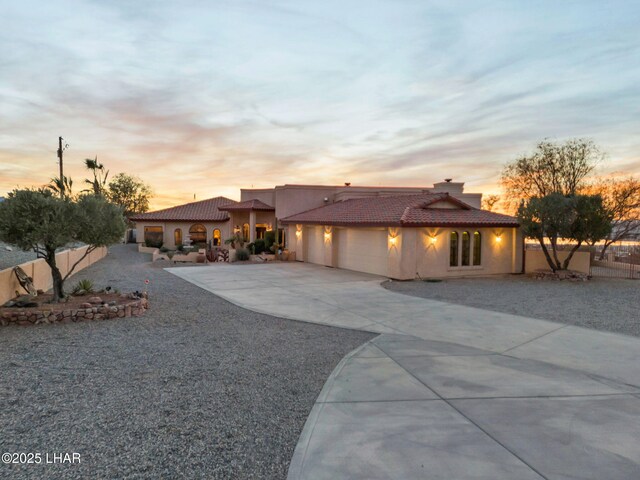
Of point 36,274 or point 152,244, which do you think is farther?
point 152,244

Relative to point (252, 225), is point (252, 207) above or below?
above

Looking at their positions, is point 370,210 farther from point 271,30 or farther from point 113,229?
point 113,229

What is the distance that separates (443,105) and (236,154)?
51.2 feet

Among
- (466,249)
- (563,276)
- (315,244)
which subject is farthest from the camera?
(315,244)

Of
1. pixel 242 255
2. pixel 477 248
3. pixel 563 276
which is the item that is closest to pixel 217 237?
pixel 242 255

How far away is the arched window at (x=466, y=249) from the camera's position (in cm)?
1889

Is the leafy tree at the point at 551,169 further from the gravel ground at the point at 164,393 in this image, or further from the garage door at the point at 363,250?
the gravel ground at the point at 164,393

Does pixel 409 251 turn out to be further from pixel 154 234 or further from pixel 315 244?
pixel 154 234

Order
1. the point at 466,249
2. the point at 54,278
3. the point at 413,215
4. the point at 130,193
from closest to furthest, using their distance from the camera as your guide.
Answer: the point at 54,278 < the point at 413,215 < the point at 466,249 < the point at 130,193

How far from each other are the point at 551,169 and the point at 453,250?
70.7ft

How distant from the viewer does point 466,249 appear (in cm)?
1902

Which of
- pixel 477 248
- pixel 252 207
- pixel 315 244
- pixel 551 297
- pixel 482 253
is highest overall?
pixel 252 207

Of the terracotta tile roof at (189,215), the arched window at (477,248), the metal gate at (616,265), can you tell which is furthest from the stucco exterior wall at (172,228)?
the metal gate at (616,265)

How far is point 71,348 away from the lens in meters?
7.14
